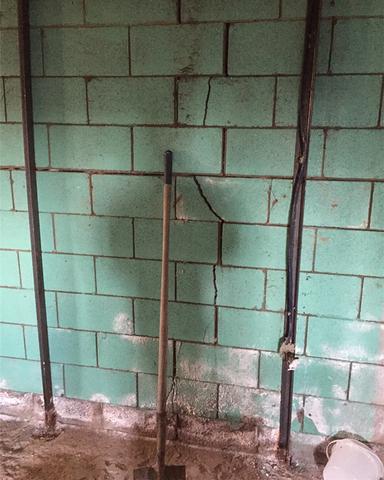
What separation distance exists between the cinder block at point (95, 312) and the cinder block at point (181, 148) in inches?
25.0

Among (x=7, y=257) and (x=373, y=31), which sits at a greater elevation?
(x=373, y=31)

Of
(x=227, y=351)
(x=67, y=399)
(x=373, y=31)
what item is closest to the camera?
(x=373, y=31)

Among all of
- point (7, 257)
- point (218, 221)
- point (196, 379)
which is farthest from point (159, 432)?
point (7, 257)

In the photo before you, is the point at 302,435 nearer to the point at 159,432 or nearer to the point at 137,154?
the point at 159,432

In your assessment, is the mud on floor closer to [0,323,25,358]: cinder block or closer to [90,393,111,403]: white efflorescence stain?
[90,393,111,403]: white efflorescence stain

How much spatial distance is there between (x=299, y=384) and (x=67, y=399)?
1.14 metres

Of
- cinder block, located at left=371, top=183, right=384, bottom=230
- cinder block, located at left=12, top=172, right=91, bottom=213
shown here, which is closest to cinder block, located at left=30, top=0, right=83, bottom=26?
cinder block, located at left=12, top=172, right=91, bottom=213

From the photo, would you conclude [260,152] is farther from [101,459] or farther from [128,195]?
[101,459]

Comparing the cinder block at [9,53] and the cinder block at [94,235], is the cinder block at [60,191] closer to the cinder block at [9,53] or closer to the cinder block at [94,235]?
the cinder block at [94,235]

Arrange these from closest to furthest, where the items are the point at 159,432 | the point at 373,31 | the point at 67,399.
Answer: the point at 373,31, the point at 159,432, the point at 67,399

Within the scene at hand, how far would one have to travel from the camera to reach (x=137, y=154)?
1.77 metres

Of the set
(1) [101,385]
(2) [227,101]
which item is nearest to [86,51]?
(2) [227,101]

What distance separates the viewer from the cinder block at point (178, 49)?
162 centimetres

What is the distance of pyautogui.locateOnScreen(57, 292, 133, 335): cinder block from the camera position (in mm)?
1950
